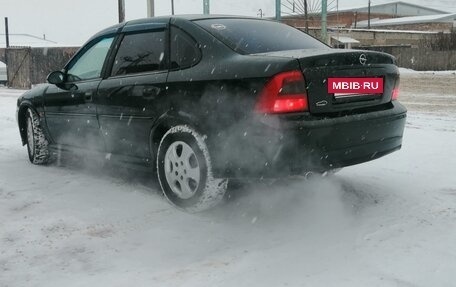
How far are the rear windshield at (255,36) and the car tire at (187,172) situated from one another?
2.45 ft

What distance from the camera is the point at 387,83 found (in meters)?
3.90

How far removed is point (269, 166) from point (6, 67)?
76.8ft

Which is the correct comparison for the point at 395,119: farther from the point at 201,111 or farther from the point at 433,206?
the point at 201,111

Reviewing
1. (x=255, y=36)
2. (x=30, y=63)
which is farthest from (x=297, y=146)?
(x=30, y=63)

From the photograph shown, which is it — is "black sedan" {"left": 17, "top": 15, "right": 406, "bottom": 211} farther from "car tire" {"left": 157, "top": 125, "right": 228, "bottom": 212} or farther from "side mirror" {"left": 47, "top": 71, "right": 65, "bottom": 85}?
"side mirror" {"left": 47, "top": 71, "right": 65, "bottom": 85}

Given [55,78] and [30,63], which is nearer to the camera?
[55,78]

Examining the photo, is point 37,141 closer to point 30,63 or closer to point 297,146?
point 297,146

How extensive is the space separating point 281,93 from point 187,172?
3.40 ft

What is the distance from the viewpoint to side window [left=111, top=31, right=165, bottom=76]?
4.23 metres

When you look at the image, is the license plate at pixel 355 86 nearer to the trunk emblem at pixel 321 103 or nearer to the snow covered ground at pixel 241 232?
the trunk emblem at pixel 321 103

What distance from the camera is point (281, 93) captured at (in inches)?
132

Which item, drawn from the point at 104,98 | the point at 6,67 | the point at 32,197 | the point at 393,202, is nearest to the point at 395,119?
the point at 393,202

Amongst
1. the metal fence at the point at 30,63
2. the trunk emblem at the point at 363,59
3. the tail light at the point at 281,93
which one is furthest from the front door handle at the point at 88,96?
the metal fence at the point at 30,63

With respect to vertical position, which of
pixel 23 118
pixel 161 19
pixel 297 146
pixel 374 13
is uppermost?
pixel 374 13
